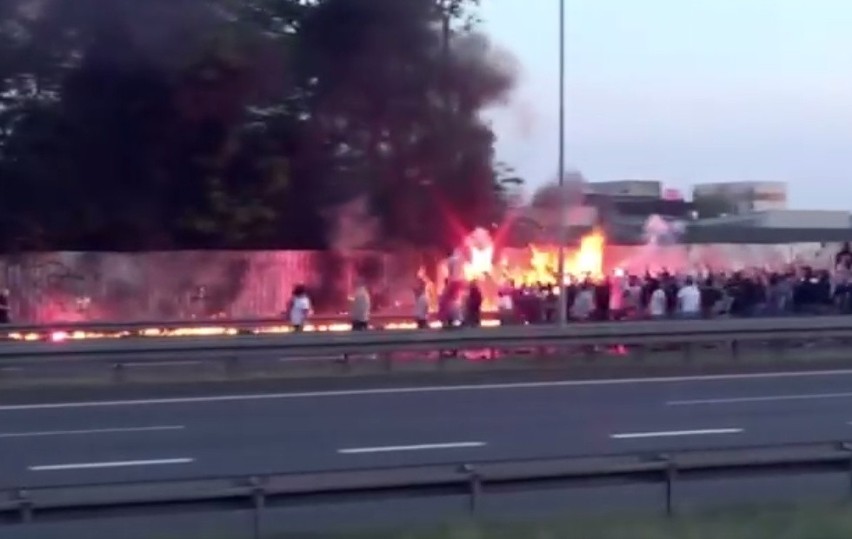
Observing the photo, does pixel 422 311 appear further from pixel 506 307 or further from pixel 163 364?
pixel 163 364

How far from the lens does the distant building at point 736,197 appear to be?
282 ft

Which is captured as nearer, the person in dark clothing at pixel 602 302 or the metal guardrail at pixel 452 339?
the metal guardrail at pixel 452 339

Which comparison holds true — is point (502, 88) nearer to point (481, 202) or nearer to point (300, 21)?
point (481, 202)

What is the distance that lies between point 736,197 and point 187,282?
5965cm

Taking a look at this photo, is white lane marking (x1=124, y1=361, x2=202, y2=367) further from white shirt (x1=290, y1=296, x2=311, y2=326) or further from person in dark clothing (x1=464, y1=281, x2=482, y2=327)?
person in dark clothing (x1=464, y1=281, x2=482, y2=327)

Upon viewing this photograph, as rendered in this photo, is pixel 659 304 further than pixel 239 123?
No

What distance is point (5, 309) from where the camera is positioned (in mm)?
33344

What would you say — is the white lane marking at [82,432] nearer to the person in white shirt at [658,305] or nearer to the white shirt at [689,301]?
the white shirt at [689,301]

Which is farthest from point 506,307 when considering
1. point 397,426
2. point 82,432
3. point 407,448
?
point 407,448

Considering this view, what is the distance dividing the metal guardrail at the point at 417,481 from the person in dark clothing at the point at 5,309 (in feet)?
77.4

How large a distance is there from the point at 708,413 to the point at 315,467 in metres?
6.42

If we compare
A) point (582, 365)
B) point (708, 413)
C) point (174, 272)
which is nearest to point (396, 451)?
point (708, 413)

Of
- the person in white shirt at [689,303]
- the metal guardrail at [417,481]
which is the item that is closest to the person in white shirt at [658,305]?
the person in white shirt at [689,303]

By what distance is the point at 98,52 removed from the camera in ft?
119
